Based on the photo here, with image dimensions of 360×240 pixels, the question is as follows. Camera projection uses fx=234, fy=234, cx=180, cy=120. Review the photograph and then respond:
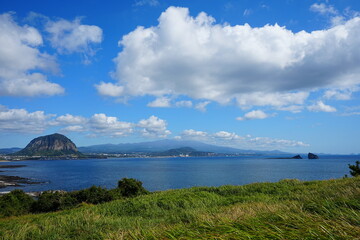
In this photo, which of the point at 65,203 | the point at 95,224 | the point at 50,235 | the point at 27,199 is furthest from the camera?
the point at 27,199

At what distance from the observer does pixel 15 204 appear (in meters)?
29.4

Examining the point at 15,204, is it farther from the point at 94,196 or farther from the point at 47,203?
the point at 94,196

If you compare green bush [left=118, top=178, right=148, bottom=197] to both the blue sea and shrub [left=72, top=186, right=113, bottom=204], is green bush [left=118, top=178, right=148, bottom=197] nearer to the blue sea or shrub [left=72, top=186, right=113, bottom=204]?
shrub [left=72, top=186, right=113, bottom=204]

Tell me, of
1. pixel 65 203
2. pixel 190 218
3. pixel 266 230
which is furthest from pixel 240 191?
pixel 65 203

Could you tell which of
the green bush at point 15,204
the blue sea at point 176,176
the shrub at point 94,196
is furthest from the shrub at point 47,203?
the blue sea at point 176,176

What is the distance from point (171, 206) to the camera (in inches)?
507

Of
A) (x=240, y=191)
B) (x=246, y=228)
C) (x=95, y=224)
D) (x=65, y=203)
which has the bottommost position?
(x=65, y=203)

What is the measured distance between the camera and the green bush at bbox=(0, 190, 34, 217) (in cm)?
2755

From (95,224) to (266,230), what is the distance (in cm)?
583

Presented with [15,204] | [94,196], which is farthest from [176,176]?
[15,204]

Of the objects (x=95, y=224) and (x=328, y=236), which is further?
(x=95, y=224)

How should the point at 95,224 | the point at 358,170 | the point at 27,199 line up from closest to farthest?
1. the point at 95,224
2. the point at 358,170
3. the point at 27,199

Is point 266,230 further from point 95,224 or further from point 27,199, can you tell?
point 27,199

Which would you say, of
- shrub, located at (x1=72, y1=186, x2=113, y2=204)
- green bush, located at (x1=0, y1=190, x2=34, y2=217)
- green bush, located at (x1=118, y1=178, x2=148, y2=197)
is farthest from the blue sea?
green bush, located at (x1=0, y1=190, x2=34, y2=217)
